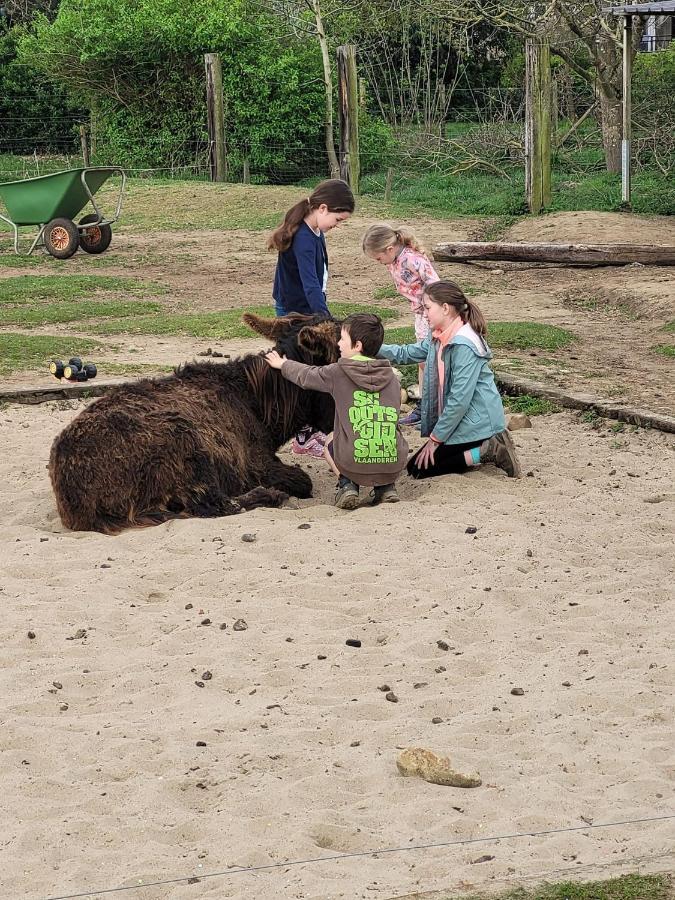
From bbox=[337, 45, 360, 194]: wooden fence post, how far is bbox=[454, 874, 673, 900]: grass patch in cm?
1824

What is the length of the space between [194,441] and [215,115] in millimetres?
16462

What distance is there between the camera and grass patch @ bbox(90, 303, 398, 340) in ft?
37.4

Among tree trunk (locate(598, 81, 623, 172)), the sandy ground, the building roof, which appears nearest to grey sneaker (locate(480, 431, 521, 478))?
the sandy ground

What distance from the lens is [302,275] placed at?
7.63 m

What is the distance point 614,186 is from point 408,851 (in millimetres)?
17597

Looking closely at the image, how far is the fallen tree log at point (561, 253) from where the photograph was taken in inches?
566

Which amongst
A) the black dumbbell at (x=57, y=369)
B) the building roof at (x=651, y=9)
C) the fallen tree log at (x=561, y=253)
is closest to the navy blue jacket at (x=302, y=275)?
the black dumbbell at (x=57, y=369)

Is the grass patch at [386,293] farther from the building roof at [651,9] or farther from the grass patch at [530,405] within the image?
the building roof at [651,9]

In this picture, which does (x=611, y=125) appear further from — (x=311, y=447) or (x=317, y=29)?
(x=311, y=447)

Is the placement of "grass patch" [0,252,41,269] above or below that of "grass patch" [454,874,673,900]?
above

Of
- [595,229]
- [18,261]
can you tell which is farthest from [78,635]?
[595,229]

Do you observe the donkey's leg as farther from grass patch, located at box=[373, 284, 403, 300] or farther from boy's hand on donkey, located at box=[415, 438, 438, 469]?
grass patch, located at box=[373, 284, 403, 300]

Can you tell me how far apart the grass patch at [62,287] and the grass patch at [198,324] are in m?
1.71

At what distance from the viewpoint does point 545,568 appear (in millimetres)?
5504
